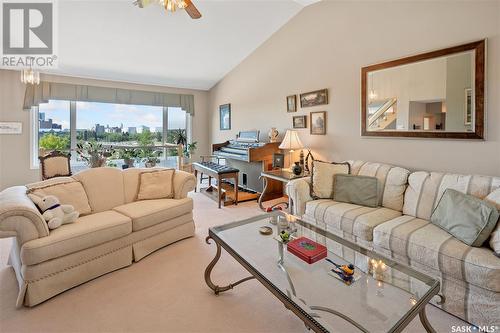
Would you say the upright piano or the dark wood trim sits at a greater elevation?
the dark wood trim

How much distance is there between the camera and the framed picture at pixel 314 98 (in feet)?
12.3

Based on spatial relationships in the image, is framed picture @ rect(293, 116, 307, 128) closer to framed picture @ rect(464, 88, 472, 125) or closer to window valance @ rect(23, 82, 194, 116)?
framed picture @ rect(464, 88, 472, 125)

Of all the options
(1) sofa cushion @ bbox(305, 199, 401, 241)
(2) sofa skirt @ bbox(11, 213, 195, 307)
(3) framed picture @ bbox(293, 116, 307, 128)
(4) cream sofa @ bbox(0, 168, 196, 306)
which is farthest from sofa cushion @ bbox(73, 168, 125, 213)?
(3) framed picture @ bbox(293, 116, 307, 128)

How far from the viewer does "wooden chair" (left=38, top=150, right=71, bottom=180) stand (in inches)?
151

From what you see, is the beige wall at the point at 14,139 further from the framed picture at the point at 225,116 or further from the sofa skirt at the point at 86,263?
the sofa skirt at the point at 86,263

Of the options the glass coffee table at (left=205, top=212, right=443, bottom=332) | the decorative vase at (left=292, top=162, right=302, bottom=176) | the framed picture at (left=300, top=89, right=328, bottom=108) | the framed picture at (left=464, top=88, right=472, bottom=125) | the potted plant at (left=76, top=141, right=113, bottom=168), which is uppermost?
the framed picture at (left=300, top=89, right=328, bottom=108)

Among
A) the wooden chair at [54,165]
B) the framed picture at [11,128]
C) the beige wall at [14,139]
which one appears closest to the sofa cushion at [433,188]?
the wooden chair at [54,165]

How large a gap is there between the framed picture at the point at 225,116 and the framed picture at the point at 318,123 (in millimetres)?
2618

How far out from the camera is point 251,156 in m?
4.38

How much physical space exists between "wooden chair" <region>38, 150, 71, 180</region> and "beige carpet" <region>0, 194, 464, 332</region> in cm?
181

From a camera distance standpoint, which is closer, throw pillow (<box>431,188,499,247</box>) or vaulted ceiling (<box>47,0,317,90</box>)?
throw pillow (<box>431,188,499,247</box>)

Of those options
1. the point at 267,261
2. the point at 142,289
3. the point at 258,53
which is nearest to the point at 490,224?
the point at 267,261

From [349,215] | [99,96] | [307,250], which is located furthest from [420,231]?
[99,96]

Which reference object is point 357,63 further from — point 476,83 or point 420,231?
point 420,231
